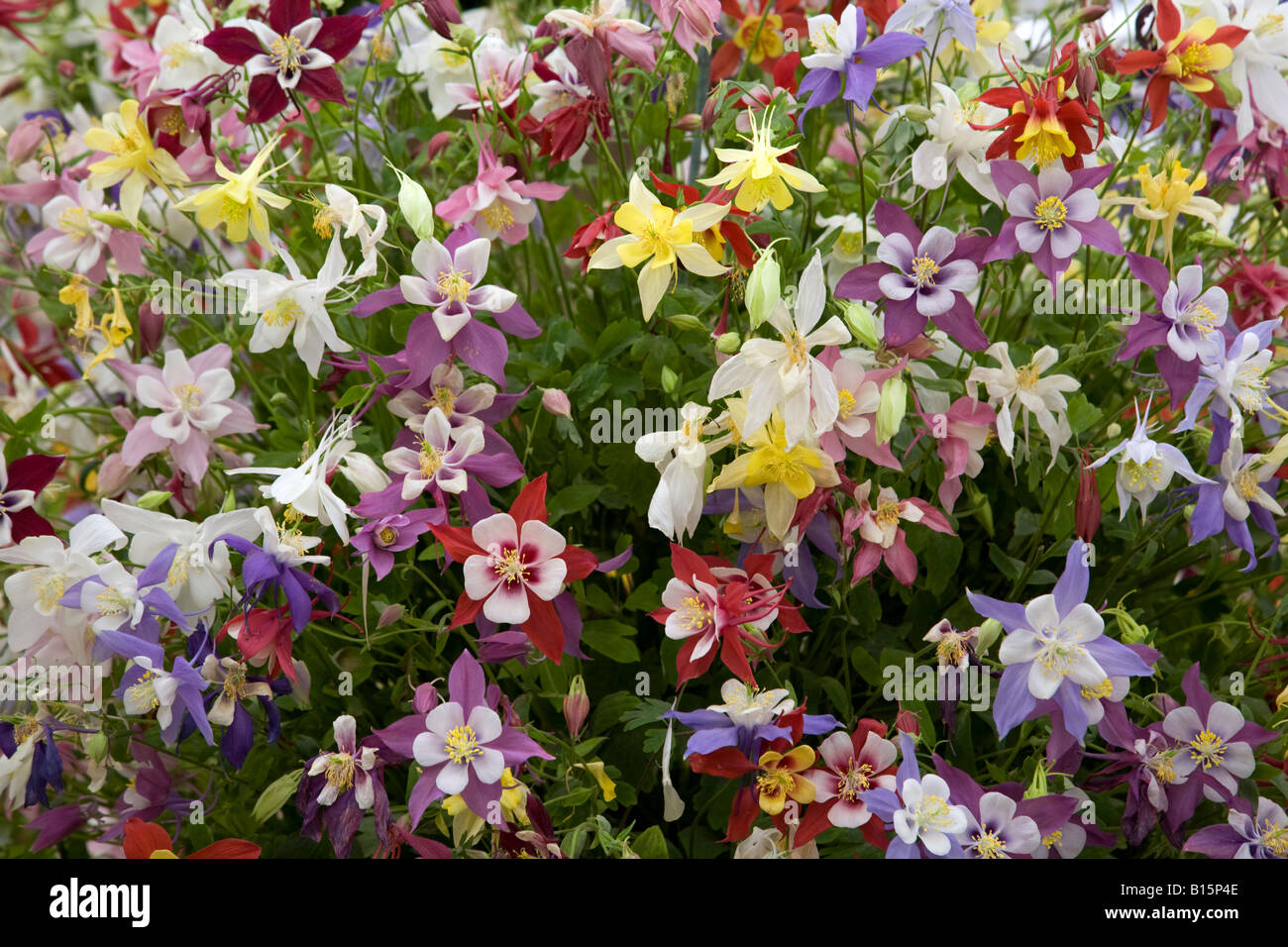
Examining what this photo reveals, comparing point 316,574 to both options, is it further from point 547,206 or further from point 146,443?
point 547,206

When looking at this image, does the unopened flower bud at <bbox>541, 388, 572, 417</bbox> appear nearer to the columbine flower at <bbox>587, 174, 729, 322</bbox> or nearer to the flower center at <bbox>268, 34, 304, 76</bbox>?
the columbine flower at <bbox>587, 174, 729, 322</bbox>

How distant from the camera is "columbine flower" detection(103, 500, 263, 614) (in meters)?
0.66

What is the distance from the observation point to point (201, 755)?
0.87 m

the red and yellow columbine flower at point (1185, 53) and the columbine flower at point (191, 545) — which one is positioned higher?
the red and yellow columbine flower at point (1185, 53)

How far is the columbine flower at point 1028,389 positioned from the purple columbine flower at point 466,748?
1.12 feet

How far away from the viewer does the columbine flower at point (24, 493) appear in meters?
0.72

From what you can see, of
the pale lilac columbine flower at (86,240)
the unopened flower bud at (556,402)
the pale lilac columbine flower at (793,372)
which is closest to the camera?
the pale lilac columbine flower at (793,372)

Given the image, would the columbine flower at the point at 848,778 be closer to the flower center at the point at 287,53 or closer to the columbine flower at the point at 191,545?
the columbine flower at the point at 191,545

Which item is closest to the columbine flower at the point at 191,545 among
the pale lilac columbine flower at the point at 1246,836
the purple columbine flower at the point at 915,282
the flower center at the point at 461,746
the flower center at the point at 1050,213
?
the flower center at the point at 461,746

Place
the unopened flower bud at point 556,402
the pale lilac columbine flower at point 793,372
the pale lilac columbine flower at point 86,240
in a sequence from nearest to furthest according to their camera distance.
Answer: the pale lilac columbine flower at point 793,372 → the unopened flower bud at point 556,402 → the pale lilac columbine flower at point 86,240

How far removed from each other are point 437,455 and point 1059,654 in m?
0.38

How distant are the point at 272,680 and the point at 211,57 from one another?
0.46 m

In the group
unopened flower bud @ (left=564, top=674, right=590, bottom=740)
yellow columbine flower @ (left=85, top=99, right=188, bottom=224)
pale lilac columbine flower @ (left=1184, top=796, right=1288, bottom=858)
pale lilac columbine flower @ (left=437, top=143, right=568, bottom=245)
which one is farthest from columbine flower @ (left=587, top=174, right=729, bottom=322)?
pale lilac columbine flower @ (left=1184, top=796, right=1288, bottom=858)

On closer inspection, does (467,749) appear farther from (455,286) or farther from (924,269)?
(924,269)
